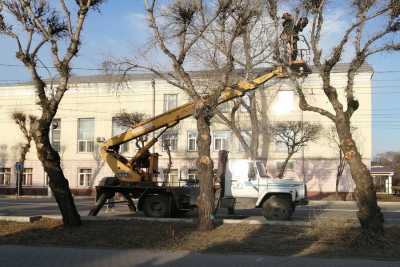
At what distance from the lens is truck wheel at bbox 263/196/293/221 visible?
64.4 ft

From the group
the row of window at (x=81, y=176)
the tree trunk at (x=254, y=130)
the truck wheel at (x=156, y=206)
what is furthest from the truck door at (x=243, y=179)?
the row of window at (x=81, y=176)

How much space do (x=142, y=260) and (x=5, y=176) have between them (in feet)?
148

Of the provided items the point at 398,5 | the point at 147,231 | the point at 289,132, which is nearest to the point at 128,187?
the point at 147,231

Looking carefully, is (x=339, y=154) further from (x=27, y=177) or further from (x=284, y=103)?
(x=27, y=177)

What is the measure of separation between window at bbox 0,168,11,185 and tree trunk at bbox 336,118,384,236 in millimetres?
44745

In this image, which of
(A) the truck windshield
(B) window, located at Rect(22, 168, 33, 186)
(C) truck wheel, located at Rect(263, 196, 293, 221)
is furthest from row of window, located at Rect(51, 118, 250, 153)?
(C) truck wheel, located at Rect(263, 196, 293, 221)

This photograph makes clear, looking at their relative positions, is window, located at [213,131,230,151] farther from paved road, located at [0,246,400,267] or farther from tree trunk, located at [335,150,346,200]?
paved road, located at [0,246,400,267]

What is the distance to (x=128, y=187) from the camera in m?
20.8

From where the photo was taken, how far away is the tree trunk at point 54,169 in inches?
593

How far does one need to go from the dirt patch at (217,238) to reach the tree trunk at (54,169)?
0.39m

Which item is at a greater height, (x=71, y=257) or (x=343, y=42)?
(x=343, y=42)

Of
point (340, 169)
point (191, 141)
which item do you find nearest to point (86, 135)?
point (191, 141)

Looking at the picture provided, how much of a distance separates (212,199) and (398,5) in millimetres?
6623

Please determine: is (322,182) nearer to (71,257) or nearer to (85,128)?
(85,128)
